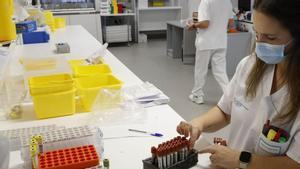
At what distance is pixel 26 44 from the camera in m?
3.11

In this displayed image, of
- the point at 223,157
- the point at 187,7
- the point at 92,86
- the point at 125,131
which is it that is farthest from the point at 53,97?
the point at 187,7

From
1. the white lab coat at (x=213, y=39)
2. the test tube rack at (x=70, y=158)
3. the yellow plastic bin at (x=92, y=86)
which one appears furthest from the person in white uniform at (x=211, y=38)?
the test tube rack at (x=70, y=158)

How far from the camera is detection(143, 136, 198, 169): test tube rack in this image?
1012 millimetres

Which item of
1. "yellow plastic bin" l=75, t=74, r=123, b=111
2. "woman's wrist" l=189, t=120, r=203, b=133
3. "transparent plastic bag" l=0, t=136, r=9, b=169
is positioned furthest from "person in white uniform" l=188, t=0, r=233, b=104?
"transparent plastic bag" l=0, t=136, r=9, b=169

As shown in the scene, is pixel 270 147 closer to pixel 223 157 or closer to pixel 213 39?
pixel 223 157

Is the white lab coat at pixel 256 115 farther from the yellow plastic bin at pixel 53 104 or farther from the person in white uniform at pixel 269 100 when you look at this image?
the yellow plastic bin at pixel 53 104

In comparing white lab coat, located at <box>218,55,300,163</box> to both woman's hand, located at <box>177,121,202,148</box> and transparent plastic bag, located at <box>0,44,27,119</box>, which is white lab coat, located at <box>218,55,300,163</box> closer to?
woman's hand, located at <box>177,121,202,148</box>

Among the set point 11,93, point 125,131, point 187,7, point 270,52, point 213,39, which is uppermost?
point 187,7

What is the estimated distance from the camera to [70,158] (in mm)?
1015

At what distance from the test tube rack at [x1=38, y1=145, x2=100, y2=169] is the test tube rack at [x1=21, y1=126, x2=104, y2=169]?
0.09 ft

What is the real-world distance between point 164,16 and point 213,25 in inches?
156

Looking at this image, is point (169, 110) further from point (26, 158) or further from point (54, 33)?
point (54, 33)

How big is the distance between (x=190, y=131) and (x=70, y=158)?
48cm

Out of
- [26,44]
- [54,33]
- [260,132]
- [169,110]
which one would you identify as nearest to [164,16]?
[54,33]
